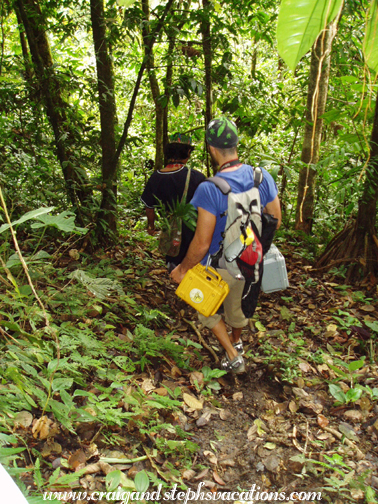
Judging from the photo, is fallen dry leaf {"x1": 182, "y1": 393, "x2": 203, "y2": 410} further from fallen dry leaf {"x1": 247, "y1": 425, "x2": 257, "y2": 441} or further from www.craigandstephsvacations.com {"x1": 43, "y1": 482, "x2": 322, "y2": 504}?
www.craigandstephsvacations.com {"x1": 43, "y1": 482, "x2": 322, "y2": 504}

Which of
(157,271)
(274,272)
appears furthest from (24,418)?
(157,271)

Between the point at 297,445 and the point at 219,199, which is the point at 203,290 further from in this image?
the point at 297,445

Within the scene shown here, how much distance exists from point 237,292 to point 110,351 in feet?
3.56

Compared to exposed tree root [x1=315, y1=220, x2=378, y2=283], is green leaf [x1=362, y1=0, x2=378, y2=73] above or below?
above

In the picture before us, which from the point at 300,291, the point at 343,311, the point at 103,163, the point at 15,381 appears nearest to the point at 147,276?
the point at 103,163

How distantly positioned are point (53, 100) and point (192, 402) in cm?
361

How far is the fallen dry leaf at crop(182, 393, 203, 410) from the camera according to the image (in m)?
2.67

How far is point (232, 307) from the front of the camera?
3123 millimetres

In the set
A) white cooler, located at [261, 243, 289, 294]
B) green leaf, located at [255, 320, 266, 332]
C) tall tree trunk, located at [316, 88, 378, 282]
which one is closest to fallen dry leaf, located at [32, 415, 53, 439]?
white cooler, located at [261, 243, 289, 294]

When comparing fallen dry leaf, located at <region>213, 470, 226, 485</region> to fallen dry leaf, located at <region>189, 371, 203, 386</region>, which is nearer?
fallen dry leaf, located at <region>213, 470, 226, 485</region>

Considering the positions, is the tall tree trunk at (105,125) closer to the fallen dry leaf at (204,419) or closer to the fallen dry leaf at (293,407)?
the fallen dry leaf at (204,419)

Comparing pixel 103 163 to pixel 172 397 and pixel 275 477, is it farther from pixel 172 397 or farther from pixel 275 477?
pixel 275 477

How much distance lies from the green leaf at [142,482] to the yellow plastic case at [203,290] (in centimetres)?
117

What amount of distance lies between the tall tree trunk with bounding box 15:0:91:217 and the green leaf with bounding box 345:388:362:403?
3.22m
